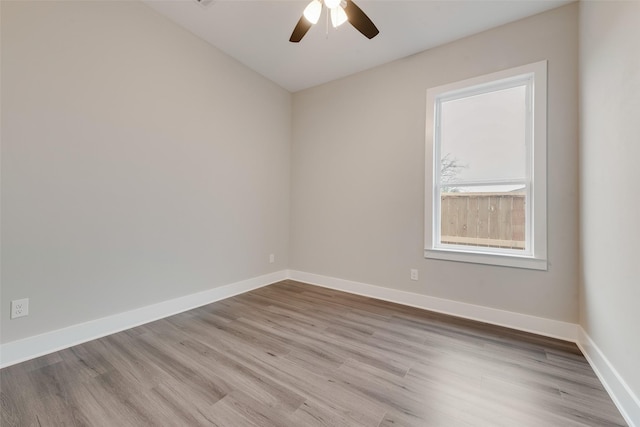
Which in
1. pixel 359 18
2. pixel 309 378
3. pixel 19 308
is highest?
pixel 359 18

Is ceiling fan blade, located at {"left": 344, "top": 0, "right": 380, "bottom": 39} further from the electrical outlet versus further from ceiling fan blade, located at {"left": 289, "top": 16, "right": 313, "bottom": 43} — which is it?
the electrical outlet

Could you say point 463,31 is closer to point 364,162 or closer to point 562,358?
point 364,162

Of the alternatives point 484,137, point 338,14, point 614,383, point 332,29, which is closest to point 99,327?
point 338,14

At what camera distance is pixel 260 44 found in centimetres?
286

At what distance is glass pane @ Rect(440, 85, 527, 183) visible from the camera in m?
2.46

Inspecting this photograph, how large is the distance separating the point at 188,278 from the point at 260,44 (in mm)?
2723

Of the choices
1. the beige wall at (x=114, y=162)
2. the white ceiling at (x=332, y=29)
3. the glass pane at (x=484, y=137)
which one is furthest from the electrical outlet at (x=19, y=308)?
the glass pane at (x=484, y=137)

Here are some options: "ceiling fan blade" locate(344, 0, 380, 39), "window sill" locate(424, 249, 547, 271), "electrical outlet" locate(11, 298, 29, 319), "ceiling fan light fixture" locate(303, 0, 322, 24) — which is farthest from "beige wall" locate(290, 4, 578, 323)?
"electrical outlet" locate(11, 298, 29, 319)

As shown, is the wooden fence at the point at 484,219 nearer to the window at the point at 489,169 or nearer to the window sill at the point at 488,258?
the window at the point at 489,169

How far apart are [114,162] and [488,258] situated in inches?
139

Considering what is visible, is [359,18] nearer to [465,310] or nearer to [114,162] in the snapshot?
[114,162]

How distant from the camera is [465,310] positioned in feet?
8.45

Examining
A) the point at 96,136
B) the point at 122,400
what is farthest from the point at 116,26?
the point at 122,400

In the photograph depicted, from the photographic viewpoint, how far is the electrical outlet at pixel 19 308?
1726mm
